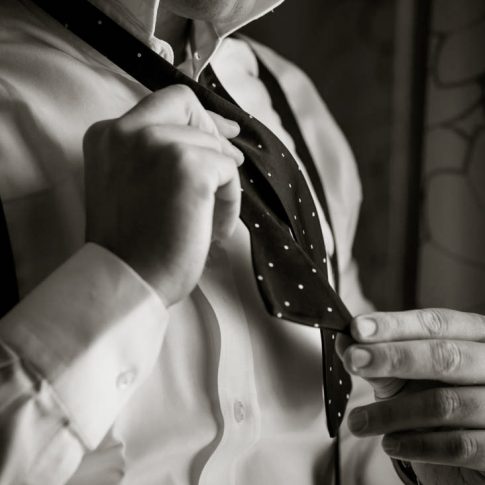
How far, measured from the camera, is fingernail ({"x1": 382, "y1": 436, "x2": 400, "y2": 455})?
59cm

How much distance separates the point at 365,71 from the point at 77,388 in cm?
86

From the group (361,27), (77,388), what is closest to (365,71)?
(361,27)

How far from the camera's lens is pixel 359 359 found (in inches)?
20.9

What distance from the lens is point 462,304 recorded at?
3.57 ft

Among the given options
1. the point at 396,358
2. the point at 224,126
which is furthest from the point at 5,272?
the point at 396,358

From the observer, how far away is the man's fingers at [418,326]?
0.54 meters

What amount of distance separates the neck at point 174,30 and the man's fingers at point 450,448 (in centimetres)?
52

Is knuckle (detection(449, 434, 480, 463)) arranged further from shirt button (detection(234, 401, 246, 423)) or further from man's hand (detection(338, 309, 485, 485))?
shirt button (detection(234, 401, 246, 423))

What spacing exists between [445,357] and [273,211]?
20cm

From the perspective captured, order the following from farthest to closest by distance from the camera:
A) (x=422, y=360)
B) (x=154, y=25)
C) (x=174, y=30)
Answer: (x=174, y=30), (x=154, y=25), (x=422, y=360)

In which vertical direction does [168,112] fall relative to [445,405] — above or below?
above

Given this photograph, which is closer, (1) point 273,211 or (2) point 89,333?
(2) point 89,333

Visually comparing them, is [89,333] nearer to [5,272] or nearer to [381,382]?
[5,272]

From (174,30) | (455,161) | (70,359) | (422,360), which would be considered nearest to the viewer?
(70,359)
